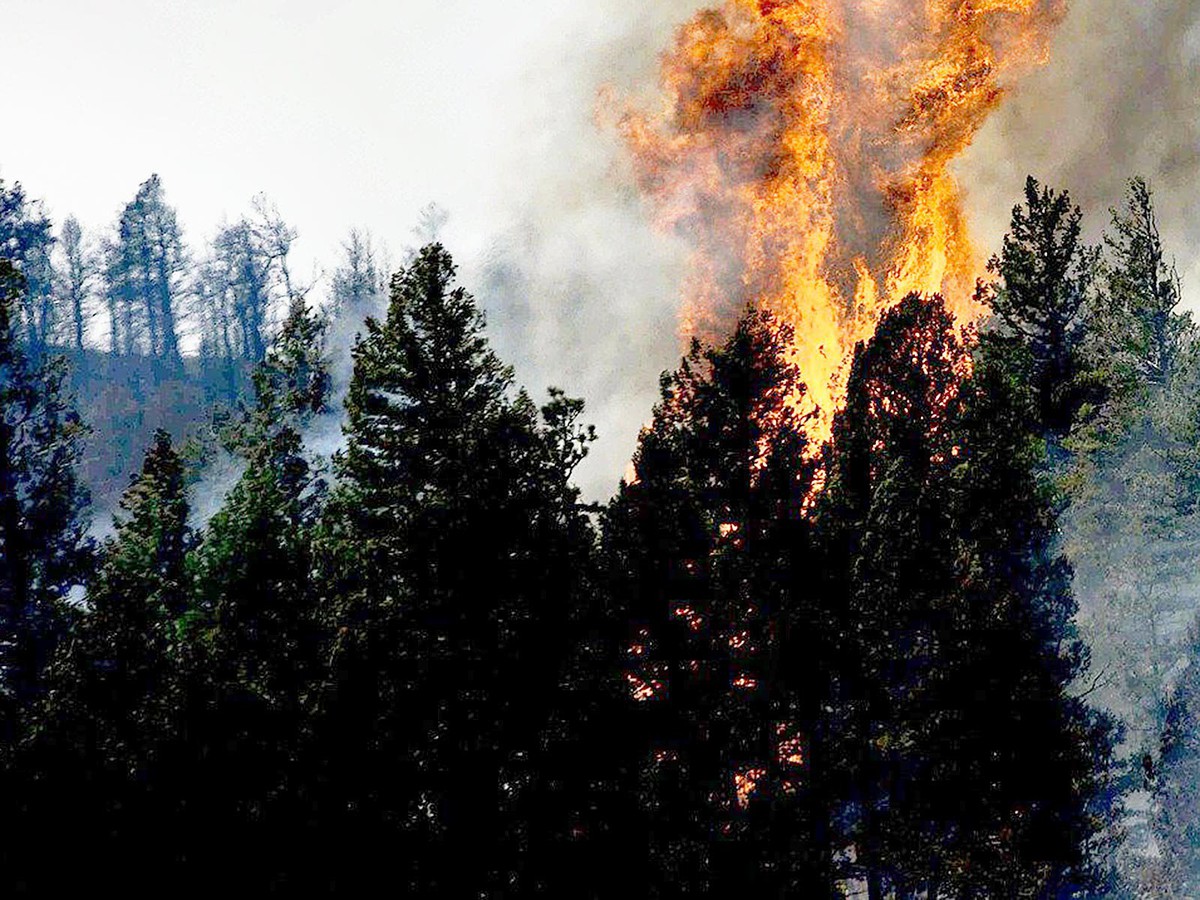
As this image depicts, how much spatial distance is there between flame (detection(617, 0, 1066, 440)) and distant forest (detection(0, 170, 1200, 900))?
18364 mm

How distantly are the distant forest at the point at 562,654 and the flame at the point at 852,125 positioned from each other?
18364mm

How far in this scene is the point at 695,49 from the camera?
4731 cm

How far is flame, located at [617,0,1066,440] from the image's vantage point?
150ft

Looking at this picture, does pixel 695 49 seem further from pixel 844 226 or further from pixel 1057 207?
pixel 1057 207

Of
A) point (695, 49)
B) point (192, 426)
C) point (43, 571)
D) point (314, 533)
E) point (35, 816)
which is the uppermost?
point (192, 426)

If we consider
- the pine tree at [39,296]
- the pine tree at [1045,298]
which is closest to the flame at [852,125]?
the pine tree at [1045,298]

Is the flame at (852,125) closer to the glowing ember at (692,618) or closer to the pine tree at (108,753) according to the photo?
the glowing ember at (692,618)

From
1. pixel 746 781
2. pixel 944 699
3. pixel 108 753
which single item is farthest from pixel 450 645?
pixel 944 699

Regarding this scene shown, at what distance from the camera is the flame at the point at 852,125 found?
45.7m

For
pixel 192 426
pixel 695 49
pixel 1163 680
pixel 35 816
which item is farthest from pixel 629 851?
pixel 192 426

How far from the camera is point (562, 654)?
1747 centimetres

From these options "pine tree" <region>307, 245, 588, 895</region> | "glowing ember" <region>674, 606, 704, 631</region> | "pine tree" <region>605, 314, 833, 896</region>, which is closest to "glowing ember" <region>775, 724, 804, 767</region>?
"pine tree" <region>605, 314, 833, 896</region>

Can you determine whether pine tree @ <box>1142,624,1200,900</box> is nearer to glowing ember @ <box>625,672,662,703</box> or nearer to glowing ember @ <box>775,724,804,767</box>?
glowing ember @ <box>775,724,804,767</box>

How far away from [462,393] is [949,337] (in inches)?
501
